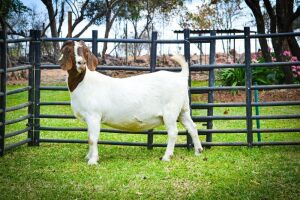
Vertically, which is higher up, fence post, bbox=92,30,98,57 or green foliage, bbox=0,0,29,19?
green foliage, bbox=0,0,29,19

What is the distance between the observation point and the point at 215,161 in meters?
8.60

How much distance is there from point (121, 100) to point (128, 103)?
119 millimetres

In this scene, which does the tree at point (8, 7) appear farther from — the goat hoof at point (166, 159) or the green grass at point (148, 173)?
the goat hoof at point (166, 159)

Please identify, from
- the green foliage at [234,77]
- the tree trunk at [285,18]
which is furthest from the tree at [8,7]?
the tree trunk at [285,18]

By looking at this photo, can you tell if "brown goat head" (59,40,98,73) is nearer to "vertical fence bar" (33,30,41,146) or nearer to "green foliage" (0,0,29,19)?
"vertical fence bar" (33,30,41,146)

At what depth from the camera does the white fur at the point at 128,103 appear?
8.57m

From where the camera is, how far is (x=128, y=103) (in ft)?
28.5

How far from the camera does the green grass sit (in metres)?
6.84

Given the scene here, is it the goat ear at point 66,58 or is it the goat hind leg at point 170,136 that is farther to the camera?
the goat hind leg at point 170,136

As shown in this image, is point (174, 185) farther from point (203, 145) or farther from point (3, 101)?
point (3, 101)

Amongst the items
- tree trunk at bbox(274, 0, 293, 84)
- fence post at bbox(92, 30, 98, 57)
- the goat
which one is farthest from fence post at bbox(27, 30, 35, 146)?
tree trunk at bbox(274, 0, 293, 84)

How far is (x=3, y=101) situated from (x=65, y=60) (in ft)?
5.14

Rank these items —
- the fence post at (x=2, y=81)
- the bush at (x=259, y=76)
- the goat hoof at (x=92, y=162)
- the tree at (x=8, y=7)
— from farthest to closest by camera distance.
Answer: the tree at (x=8, y=7), the bush at (x=259, y=76), the fence post at (x=2, y=81), the goat hoof at (x=92, y=162)

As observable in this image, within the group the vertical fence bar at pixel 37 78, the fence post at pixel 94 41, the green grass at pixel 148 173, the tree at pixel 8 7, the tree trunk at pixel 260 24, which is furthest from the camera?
the tree at pixel 8 7
